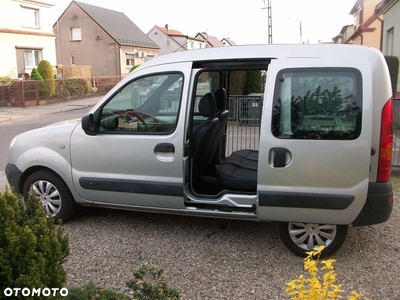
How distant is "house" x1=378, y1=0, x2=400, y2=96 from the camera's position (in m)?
14.3

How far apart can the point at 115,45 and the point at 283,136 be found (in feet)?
125

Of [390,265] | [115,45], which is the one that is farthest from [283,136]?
[115,45]

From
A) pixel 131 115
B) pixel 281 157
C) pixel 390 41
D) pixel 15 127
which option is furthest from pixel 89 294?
pixel 390 41

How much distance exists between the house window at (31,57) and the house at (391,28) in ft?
77.9

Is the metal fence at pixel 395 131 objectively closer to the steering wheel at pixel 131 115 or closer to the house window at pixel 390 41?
the steering wheel at pixel 131 115

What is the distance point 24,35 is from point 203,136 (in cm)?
2821

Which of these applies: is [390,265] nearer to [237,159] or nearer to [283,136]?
[283,136]

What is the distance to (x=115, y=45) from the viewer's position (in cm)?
3925

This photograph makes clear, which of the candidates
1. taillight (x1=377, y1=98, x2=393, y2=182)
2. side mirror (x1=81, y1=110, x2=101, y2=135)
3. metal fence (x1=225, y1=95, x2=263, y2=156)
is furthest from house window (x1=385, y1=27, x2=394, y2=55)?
side mirror (x1=81, y1=110, x2=101, y2=135)

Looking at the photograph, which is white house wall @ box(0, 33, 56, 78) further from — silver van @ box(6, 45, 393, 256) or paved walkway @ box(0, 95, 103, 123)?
silver van @ box(6, 45, 393, 256)

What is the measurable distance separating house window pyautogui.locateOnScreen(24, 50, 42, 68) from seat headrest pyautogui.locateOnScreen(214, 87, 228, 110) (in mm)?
27847

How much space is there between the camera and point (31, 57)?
2988 centimetres

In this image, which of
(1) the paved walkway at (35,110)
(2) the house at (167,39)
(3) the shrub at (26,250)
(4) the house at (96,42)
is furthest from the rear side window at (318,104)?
(2) the house at (167,39)

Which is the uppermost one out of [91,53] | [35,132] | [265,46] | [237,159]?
[91,53]
